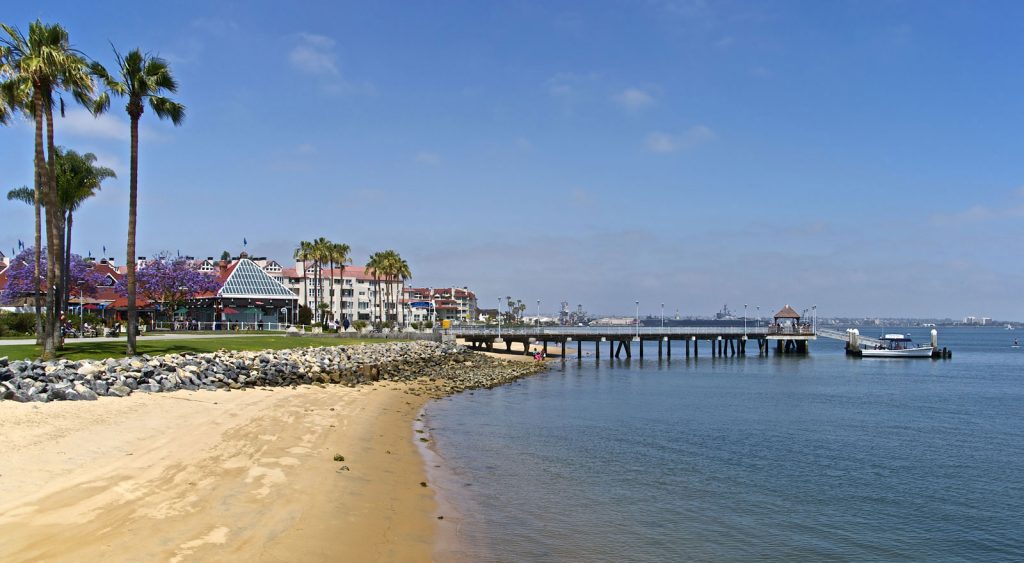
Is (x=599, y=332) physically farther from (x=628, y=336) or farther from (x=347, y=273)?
(x=347, y=273)

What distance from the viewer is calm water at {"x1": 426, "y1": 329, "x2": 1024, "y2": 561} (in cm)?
1416

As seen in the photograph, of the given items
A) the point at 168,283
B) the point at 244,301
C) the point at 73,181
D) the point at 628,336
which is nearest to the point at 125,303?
the point at 168,283

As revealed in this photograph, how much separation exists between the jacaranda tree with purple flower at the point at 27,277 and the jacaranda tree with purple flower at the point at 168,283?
4.83 metres

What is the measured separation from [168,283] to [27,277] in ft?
39.0

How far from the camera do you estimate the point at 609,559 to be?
12.8 metres

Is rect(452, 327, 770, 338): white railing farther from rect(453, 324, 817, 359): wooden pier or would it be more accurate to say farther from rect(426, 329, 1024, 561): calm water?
rect(426, 329, 1024, 561): calm water

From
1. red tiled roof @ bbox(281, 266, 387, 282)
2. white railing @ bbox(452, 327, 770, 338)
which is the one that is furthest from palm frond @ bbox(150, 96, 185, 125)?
red tiled roof @ bbox(281, 266, 387, 282)

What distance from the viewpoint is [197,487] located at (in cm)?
1298

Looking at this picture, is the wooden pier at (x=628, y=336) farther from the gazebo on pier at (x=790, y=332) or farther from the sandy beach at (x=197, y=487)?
the sandy beach at (x=197, y=487)

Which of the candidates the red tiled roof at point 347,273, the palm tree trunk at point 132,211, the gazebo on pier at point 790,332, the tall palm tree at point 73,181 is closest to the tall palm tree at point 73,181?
the tall palm tree at point 73,181

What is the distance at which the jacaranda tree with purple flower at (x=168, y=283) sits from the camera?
→ 74.5 m

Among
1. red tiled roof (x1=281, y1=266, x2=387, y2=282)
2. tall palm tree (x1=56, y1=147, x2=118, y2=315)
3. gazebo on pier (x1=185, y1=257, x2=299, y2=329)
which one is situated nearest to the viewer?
tall palm tree (x1=56, y1=147, x2=118, y2=315)

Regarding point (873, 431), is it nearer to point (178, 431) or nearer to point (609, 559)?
point (609, 559)

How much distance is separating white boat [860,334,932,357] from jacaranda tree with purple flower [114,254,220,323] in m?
79.0
